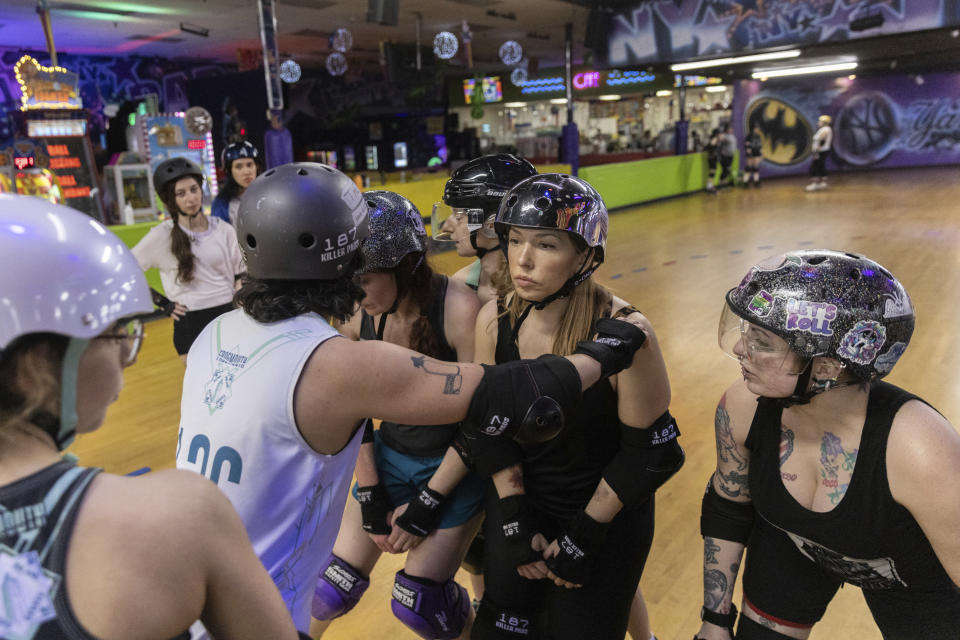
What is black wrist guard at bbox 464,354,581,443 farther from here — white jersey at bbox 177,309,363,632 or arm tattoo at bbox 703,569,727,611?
arm tattoo at bbox 703,569,727,611

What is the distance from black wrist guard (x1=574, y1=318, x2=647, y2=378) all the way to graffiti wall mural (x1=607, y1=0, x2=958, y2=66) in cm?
1176

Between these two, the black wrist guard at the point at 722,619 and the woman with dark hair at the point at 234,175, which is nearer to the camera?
the black wrist guard at the point at 722,619

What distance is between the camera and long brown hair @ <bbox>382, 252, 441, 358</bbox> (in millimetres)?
1998

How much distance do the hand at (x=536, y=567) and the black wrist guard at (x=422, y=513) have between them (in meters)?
0.29

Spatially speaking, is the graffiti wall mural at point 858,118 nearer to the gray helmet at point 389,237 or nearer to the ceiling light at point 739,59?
the ceiling light at point 739,59

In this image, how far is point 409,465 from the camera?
204cm

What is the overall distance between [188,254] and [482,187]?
226cm

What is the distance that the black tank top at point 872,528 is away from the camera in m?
1.41

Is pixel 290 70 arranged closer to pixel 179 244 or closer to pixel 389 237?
pixel 179 244

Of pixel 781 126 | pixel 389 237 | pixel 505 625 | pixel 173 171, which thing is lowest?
pixel 505 625

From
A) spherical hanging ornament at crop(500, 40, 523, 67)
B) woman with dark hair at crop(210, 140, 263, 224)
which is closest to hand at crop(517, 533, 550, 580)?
woman with dark hair at crop(210, 140, 263, 224)

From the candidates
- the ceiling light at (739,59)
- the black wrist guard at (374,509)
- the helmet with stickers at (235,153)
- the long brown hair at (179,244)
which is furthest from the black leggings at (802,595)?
the ceiling light at (739,59)

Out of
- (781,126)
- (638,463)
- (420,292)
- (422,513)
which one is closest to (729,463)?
(638,463)

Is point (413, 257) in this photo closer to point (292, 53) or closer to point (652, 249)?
point (652, 249)
